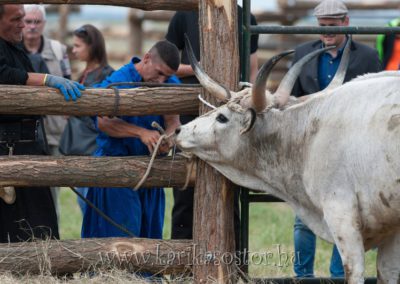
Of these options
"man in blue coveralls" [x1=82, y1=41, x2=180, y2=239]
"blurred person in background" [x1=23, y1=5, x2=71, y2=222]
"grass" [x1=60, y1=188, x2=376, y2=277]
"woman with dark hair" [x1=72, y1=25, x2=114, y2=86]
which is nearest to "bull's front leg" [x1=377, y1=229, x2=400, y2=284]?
"grass" [x1=60, y1=188, x2=376, y2=277]

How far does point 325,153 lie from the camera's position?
5152 mm

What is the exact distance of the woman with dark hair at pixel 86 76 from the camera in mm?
8250

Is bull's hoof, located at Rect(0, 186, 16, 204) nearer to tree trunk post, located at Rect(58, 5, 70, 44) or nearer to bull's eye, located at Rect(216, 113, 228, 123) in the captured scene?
bull's eye, located at Rect(216, 113, 228, 123)

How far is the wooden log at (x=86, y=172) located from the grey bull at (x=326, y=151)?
28cm

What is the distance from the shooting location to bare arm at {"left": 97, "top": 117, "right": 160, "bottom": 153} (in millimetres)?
5902

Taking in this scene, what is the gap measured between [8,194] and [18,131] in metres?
0.43

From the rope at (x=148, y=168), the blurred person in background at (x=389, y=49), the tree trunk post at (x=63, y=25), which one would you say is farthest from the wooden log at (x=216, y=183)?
the tree trunk post at (x=63, y=25)

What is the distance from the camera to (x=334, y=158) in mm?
5105

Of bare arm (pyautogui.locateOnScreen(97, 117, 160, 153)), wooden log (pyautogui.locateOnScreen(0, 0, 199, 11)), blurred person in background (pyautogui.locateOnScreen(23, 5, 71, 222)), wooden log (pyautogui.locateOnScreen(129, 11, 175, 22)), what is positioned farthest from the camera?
wooden log (pyautogui.locateOnScreen(129, 11, 175, 22))

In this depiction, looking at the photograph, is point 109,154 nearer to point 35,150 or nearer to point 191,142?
point 35,150

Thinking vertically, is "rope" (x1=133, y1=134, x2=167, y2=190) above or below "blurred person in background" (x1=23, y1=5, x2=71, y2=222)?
below

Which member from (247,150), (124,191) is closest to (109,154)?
(124,191)

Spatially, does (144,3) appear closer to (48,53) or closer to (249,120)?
(249,120)

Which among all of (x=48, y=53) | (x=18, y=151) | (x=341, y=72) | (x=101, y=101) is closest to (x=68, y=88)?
(x=101, y=101)
